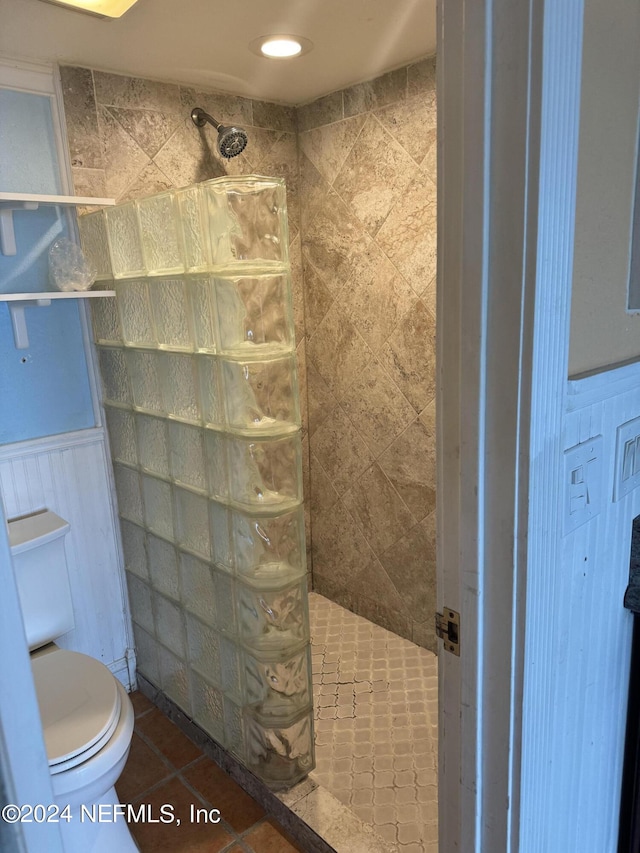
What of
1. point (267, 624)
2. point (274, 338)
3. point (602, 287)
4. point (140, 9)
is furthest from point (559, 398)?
point (140, 9)

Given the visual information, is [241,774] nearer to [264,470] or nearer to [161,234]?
[264,470]

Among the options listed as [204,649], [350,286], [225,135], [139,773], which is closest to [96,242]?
[225,135]

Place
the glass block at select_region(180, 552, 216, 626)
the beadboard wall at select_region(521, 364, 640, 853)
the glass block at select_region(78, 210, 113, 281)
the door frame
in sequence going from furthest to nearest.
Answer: the glass block at select_region(78, 210, 113, 281)
the glass block at select_region(180, 552, 216, 626)
the beadboard wall at select_region(521, 364, 640, 853)
the door frame

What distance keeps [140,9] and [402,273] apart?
1195 millimetres

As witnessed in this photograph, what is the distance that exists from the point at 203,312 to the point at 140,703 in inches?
61.6

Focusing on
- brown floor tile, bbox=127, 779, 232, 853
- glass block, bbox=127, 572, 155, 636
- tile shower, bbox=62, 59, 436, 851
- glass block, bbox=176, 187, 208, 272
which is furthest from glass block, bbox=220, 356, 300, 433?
brown floor tile, bbox=127, 779, 232, 853

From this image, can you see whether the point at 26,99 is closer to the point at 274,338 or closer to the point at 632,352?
the point at 274,338

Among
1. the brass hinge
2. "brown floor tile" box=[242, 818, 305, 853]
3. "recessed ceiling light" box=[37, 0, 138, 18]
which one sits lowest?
"brown floor tile" box=[242, 818, 305, 853]

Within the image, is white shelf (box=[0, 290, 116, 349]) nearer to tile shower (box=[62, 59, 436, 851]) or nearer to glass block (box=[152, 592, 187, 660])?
tile shower (box=[62, 59, 436, 851])

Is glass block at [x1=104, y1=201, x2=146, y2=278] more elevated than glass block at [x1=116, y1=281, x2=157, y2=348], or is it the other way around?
glass block at [x1=104, y1=201, x2=146, y2=278]

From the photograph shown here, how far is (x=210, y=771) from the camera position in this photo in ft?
6.48

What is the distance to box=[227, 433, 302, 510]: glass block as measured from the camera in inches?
63.9

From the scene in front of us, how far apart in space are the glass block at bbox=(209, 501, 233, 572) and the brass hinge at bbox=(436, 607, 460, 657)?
95 cm

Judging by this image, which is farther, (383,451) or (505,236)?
(383,451)
